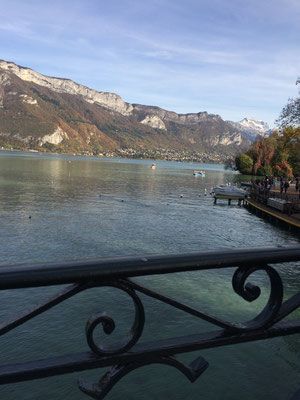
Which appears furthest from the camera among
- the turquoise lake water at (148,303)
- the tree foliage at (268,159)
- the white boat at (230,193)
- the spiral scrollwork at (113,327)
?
the tree foliage at (268,159)

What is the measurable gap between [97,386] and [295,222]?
4413 centimetres

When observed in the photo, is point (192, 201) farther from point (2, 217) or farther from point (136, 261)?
point (136, 261)

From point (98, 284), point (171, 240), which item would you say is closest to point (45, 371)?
point (98, 284)

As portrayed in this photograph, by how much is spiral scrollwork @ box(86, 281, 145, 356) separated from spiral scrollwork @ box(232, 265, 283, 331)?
0.55 metres

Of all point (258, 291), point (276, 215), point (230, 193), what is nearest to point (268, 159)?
point (230, 193)

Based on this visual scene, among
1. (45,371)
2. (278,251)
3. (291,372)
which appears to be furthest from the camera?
(291,372)

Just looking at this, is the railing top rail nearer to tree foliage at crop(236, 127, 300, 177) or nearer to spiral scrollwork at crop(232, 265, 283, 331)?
spiral scrollwork at crop(232, 265, 283, 331)

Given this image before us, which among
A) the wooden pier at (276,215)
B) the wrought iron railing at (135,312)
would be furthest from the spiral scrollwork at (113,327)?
the wooden pier at (276,215)

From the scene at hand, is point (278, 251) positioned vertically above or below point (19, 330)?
above

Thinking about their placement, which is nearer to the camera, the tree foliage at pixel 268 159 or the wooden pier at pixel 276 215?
the wooden pier at pixel 276 215

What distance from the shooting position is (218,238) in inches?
1547

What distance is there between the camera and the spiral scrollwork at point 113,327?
2.12 m

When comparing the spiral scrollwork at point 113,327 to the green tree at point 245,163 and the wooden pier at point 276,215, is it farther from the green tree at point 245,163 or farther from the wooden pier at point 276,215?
the green tree at point 245,163

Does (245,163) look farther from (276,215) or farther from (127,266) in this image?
(127,266)
